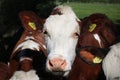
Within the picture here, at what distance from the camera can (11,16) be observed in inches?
456

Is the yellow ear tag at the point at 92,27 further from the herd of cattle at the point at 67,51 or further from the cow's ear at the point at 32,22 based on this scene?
the cow's ear at the point at 32,22

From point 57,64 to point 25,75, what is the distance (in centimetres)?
74

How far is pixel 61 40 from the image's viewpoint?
5246mm

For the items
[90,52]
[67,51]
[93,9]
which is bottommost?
[93,9]

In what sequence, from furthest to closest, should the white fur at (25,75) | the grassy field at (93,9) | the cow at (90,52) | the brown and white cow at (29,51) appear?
1. the grassy field at (93,9)
2. the brown and white cow at (29,51)
3. the white fur at (25,75)
4. the cow at (90,52)

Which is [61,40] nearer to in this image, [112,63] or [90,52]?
[90,52]

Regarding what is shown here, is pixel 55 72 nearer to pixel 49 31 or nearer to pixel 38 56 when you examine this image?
pixel 49 31

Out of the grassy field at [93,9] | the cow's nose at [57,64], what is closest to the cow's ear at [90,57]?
the cow's nose at [57,64]

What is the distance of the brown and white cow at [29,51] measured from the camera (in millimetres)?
5562

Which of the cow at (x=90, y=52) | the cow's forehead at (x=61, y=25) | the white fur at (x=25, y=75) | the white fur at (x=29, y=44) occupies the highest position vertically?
the cow's forehead at (x=61, y=25)

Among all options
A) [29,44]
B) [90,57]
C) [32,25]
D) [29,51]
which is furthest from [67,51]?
[29,44]

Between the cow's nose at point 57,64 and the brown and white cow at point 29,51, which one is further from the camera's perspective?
the brown and white cow at point 29,51

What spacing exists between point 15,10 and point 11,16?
0.25 meters

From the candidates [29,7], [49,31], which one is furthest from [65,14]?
[29,7]
